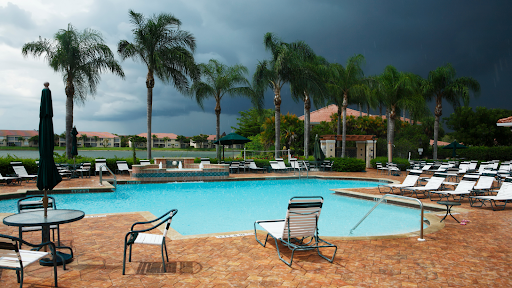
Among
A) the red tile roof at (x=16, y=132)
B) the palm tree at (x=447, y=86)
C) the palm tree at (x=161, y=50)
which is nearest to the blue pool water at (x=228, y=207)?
the palm tree at (x=161, y=50)

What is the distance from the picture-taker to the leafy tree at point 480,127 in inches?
1638

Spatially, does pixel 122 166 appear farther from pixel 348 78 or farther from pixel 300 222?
pixel 348 78

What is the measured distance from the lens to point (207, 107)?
1005 inches

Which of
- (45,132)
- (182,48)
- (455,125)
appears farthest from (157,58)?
(455,125)

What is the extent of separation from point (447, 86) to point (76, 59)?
31184 millimetres

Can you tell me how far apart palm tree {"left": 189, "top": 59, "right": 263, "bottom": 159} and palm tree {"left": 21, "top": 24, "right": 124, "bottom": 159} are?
577 centimetres

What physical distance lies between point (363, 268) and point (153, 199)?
897 cm

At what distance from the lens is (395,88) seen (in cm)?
2662

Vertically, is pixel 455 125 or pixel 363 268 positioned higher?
pixel 455 125

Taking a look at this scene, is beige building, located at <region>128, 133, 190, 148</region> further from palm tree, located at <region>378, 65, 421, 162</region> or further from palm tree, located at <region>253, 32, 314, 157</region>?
palm tree, located at <region>378, 65, 421, 162</region>

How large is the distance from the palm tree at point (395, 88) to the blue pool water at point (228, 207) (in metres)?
16.1

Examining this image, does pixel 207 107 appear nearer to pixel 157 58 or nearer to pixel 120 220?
pixel 157 58

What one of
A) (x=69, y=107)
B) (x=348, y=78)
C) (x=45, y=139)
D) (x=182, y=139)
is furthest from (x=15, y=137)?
(x=45, y=139)

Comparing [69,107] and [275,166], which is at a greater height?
[69,107]
